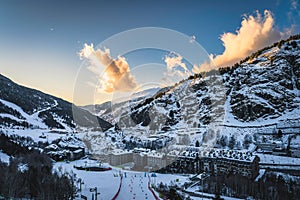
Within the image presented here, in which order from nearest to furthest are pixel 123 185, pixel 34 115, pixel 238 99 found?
pixel 123 185
pixel 238 99
pixel 34 115

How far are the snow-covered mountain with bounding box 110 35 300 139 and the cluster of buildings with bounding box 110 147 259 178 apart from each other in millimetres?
31704

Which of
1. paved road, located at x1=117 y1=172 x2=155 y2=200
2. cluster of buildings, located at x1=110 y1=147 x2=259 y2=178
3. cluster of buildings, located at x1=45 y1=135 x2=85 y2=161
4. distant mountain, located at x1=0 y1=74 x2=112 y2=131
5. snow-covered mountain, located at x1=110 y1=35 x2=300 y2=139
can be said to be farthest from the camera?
distant mountain, located at x1=0 y1=74 x2=112 y2=131

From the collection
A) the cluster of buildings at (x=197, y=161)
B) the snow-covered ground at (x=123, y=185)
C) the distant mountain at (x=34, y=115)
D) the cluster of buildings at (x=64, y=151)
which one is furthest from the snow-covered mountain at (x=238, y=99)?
the snow-covered ground at (x=123, y=185)

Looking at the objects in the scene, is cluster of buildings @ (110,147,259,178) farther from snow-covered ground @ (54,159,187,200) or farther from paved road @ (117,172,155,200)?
paved road @ (117,172,155,200)

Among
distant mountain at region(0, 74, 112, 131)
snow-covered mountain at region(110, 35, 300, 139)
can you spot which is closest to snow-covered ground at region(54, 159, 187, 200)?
snow-covered mountain at region(110, 35, 300, 139)

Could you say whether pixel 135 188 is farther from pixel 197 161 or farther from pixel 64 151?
pixel 64 151

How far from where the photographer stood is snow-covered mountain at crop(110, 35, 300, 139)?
74.4 m

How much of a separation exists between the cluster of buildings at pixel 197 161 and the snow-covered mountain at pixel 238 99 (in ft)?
104

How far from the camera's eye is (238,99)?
275 feet

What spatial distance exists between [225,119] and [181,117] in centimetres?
1891

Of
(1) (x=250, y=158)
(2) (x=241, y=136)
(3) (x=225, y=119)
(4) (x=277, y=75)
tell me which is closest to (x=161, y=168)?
(1) (x=250, y=158)

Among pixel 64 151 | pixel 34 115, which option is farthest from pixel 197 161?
pixel 34 115

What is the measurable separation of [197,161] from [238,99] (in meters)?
49.4

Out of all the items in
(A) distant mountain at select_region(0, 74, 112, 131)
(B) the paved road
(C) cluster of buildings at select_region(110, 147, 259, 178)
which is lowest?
(B) the paved road
